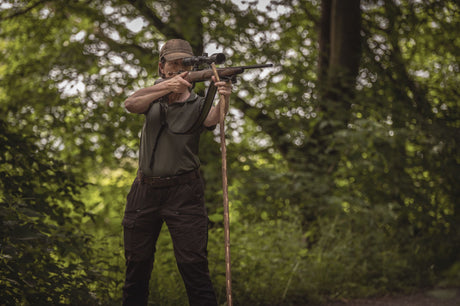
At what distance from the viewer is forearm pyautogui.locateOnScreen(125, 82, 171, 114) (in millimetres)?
3150

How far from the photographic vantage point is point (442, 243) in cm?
570

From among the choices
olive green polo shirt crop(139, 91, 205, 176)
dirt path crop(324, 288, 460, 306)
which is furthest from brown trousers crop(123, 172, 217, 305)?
dirt path crop(324, 288, 460, 306)

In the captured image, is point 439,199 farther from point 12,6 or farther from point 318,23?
point 12,6

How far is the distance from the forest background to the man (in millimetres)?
1771

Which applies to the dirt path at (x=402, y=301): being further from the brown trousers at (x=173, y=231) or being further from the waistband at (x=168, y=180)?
the waistband at (x=168, y=180)

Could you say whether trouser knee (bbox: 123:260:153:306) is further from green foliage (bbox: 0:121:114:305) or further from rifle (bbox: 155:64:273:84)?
rifle (bbox: 155:64:273:84)

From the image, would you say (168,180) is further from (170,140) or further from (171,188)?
(170,140)

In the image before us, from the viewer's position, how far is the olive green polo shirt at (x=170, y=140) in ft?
10.6

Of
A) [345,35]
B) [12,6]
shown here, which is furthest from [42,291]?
[345,35]

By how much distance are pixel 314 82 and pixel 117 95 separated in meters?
2.85

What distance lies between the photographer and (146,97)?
320cm

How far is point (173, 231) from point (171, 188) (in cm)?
28

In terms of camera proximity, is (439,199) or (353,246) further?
(353,246)

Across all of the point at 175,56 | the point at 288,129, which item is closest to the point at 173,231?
the point at 175,56
